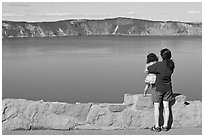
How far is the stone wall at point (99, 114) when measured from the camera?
5324 mm

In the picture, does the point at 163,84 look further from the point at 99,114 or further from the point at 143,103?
the point at 99,114

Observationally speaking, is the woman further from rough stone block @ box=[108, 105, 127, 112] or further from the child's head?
rough stone block @ box=[108, 105, 127, 112]

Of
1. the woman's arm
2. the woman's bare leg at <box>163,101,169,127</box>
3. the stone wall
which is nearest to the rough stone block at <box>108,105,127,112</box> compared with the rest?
the stone wall

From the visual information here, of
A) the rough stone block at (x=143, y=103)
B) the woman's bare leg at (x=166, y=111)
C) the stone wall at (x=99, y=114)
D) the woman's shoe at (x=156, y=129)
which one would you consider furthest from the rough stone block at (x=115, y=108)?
the woman's bare leg at (x=166, y=111)

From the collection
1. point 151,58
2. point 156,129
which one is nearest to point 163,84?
point 151,58

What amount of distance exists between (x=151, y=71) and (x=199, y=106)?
0.94m

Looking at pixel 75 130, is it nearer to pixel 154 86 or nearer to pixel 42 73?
pixel 154 86

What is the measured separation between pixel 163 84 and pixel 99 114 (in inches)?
38.9

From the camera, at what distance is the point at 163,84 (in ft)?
16.4

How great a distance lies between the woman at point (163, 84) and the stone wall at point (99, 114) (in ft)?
0.76

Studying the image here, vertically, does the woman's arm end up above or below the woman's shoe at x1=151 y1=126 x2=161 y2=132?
above

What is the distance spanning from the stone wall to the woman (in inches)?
9.1

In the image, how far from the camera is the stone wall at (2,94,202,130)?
5324 millimetres

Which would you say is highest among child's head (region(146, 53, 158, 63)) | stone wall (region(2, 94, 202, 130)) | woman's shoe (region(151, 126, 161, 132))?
child's head (region(146, 53, 158, 63))
